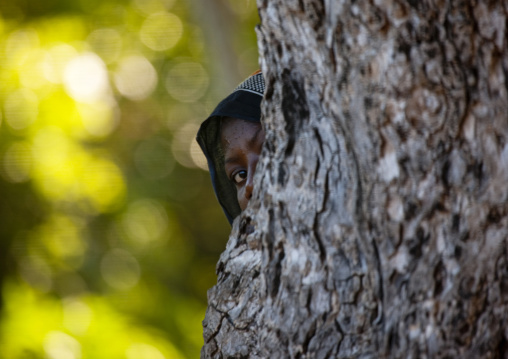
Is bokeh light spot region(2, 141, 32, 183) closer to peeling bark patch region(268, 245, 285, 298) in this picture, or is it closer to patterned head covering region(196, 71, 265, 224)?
patterned head covering region(196, 71, 265, 224)

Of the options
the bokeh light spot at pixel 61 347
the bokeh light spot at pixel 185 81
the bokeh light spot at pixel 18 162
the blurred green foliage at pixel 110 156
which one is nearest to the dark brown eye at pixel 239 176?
the bokeh light spot at pixel 61 347

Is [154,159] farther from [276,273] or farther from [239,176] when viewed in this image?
[276,273]

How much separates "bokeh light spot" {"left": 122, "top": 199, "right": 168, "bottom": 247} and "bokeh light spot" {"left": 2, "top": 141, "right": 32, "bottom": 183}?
0.79 metres

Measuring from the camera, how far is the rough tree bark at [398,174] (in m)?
0.68

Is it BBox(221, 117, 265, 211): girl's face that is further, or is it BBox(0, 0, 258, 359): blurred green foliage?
BBox(0, 0, 258, 359): blurred green foliage

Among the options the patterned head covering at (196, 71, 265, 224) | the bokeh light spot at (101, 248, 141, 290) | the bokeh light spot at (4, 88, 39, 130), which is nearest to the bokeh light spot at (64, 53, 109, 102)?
the bokeh light spot at (4, 88, 39, 130)

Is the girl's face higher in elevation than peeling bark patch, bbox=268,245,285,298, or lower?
higher

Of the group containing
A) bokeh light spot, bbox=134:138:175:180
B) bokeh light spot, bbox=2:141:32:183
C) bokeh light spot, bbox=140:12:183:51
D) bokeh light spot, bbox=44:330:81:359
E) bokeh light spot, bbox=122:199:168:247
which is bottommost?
bokeh light spot, bbox=44:330:81:359

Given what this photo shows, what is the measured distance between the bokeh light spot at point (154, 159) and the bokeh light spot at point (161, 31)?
0.71 m

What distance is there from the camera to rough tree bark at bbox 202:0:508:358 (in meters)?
0.68

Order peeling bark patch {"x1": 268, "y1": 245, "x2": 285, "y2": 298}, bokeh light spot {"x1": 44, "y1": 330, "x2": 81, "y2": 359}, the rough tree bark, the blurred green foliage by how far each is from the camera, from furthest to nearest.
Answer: the blurred green foliage < bokeh light spot {"x1": 44, "y1": 330, "x2": 81, "y2": 359} < peeling bark patch {"x1": 268, "y1": 245, "x2": 285, "y2": 298} < the rough tree bark

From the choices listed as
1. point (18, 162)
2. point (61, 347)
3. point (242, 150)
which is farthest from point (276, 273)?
point (18, 162)

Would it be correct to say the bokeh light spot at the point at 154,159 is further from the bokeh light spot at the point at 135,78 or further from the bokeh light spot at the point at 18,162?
the bokeh light spot at the point at 18,162

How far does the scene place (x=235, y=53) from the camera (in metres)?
3.80
